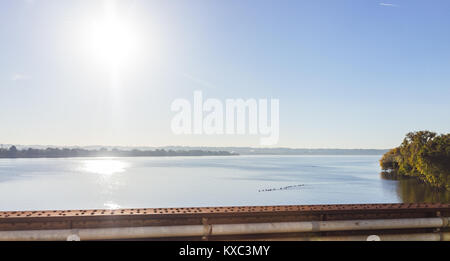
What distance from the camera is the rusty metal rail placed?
5.16m

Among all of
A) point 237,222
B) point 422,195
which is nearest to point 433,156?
point 422,195

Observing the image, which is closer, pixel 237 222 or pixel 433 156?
pixel 237 222

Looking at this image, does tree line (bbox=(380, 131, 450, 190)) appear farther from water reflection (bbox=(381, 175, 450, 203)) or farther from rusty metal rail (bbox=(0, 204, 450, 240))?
rusty metal rail (bbox=(0, 204, 450, 240))

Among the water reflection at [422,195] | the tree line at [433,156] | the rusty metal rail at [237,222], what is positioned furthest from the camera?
the tree line at [433,156]

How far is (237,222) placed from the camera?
562cm

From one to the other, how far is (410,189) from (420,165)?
20.9 feet

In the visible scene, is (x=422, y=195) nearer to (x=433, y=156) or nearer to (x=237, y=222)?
(x=433, y=156)

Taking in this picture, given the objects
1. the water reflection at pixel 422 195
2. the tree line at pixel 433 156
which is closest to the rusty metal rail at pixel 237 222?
the water reflection at pixel 422 195

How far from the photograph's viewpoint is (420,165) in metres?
62.6

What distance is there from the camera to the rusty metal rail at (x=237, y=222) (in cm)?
516

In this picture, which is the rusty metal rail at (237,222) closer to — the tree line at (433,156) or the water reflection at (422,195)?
the water reflection at (422,195)
